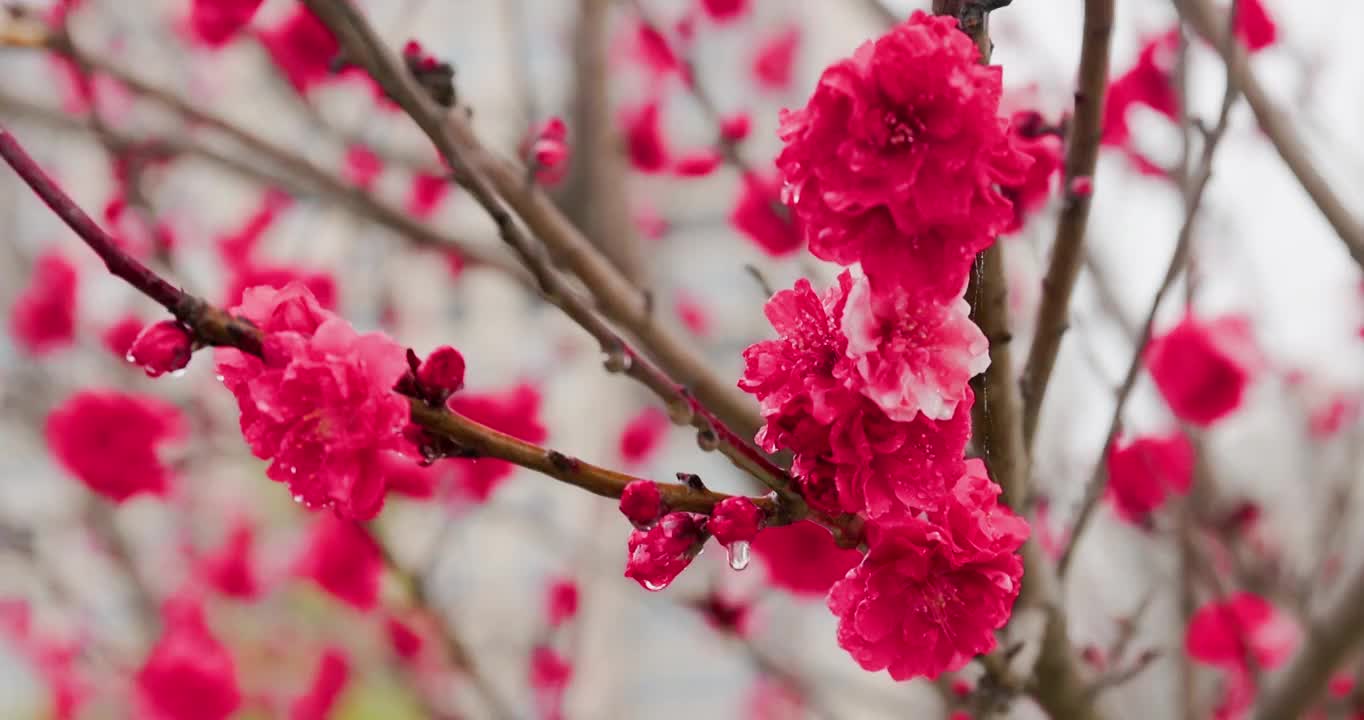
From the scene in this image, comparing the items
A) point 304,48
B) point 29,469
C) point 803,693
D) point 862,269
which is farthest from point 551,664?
point 29,469

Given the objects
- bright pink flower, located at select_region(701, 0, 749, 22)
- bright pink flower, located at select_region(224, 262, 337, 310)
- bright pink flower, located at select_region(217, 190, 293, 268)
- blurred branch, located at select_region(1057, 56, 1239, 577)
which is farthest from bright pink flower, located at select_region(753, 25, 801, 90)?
blurred branch, located at select_region(1057, 56, 1239, 577)

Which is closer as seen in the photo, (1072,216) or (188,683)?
(1072,216)

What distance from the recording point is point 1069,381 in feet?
4.59

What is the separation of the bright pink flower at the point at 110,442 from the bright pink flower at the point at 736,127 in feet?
2.17

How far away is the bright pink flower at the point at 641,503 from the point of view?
0.35 m

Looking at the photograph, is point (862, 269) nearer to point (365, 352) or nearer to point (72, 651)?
point (365, 352)

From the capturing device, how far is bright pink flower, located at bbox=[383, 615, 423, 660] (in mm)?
1356

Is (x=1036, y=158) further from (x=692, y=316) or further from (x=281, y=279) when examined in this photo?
(x=692, y=316)

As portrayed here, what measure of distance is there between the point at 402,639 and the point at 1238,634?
1.00m

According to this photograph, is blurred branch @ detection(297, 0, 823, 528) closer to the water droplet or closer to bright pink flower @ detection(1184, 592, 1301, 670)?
the water droplet

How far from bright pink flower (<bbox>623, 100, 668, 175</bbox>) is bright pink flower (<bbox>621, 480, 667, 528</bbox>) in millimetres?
891

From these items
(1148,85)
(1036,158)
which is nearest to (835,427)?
(1036,158)

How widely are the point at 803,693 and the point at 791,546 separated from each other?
9.6 inches

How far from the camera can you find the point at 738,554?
1.28 ft
